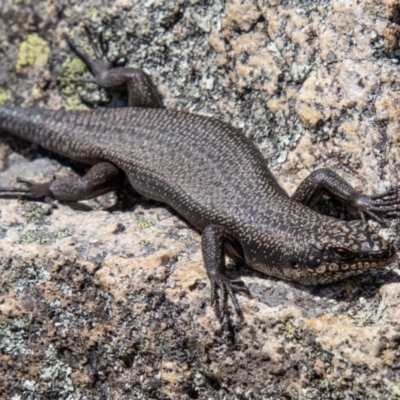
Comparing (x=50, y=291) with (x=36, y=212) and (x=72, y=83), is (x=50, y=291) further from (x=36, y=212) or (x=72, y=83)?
(x=72, y=83)

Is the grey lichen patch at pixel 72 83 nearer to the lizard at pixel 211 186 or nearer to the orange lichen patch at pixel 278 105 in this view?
the lizard at pixel 211 186

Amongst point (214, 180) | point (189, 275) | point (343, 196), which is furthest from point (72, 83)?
point (343, 196)

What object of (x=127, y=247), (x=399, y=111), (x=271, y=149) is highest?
(x=399, y=111)

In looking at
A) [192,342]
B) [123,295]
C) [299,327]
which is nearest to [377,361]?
[299,327]

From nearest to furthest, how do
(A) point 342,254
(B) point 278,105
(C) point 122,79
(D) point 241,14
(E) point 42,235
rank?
(A) point 342,254 < (E) point 42,235 < (B) point 278,105 < (D) point 241,14 < (C) point 122,79

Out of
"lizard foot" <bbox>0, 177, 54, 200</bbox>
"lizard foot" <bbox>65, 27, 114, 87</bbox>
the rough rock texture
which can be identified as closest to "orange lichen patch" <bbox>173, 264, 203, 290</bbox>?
the rough rock texture

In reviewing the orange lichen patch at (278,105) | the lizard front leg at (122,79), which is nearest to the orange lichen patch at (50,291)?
the lizard front leg at (122,79)

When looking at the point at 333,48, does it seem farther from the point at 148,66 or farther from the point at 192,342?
the point at 192,342
